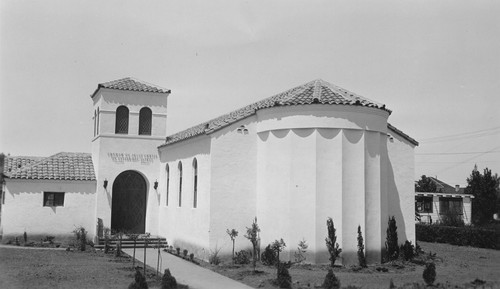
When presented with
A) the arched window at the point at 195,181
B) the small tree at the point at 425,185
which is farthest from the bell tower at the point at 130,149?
the small tree at the point at 425,185

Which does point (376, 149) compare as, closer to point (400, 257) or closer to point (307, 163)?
point (307, 163)

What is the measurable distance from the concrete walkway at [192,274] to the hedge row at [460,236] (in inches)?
788

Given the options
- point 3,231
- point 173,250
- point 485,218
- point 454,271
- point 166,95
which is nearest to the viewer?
point 454,271

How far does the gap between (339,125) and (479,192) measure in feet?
117

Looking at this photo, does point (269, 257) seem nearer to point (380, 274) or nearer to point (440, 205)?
point (380, 274)

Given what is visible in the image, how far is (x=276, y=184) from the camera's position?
20.9 m

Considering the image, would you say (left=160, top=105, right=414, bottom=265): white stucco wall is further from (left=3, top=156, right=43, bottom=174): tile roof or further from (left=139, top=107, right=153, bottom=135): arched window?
(left=3, top=156, right=43, bottom=174): tile roof

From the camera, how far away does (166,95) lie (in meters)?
29.5

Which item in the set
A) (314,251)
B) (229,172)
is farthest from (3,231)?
(314,251)

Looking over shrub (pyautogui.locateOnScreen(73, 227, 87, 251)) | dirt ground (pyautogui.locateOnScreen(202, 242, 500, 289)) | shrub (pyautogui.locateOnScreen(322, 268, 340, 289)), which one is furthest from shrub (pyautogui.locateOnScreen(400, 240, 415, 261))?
shrub (pyautogui.locateOnScreen(73, 227, 87, 251))

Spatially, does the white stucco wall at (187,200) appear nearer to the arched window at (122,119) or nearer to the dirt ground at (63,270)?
the arched window at (122,119)

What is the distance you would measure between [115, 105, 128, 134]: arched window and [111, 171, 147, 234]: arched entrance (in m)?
2.50

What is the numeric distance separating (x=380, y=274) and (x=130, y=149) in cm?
1625

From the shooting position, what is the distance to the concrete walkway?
15898 millimetres
